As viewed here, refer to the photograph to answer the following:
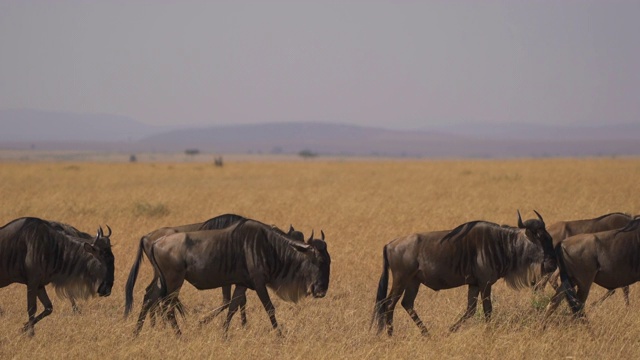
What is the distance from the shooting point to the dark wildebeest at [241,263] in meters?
8.43

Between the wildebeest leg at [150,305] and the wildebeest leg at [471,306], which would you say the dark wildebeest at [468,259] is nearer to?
the wildebeest leg at [471,306]

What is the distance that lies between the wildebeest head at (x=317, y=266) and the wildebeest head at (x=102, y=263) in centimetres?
189

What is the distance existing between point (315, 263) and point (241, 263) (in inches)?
28.5

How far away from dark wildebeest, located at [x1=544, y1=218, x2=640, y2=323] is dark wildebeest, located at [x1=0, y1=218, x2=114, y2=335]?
4416mm

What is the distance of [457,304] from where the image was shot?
10.2 meters

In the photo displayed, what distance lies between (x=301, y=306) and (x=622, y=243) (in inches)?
145

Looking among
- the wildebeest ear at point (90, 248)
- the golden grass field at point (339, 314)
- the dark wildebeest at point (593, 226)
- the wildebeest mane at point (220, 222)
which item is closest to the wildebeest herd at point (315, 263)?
the wildebeest ear at point (90, 248)

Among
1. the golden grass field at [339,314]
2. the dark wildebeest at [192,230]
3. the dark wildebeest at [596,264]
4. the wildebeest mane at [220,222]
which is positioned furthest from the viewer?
the wildebeest mane at [220,222]

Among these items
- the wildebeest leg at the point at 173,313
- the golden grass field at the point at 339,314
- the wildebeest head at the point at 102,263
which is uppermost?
the wildebeest head at the point at 102,263

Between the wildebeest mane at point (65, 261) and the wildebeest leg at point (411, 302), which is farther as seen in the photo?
A: the wildebeest mane at point (65, 261)

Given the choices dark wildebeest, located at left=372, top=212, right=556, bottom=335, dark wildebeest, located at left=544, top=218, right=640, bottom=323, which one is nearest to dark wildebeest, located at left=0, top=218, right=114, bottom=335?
dark wildebeest, located at left=372, top=212, right=556, bottom=335

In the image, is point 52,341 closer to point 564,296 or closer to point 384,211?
point 564,296

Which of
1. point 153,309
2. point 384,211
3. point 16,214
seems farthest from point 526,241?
point 16,214

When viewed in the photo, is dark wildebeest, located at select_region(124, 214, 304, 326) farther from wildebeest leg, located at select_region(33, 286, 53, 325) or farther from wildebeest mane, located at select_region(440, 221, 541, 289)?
wildebeest mane, located at select_region(440, 221, 541, 289)
